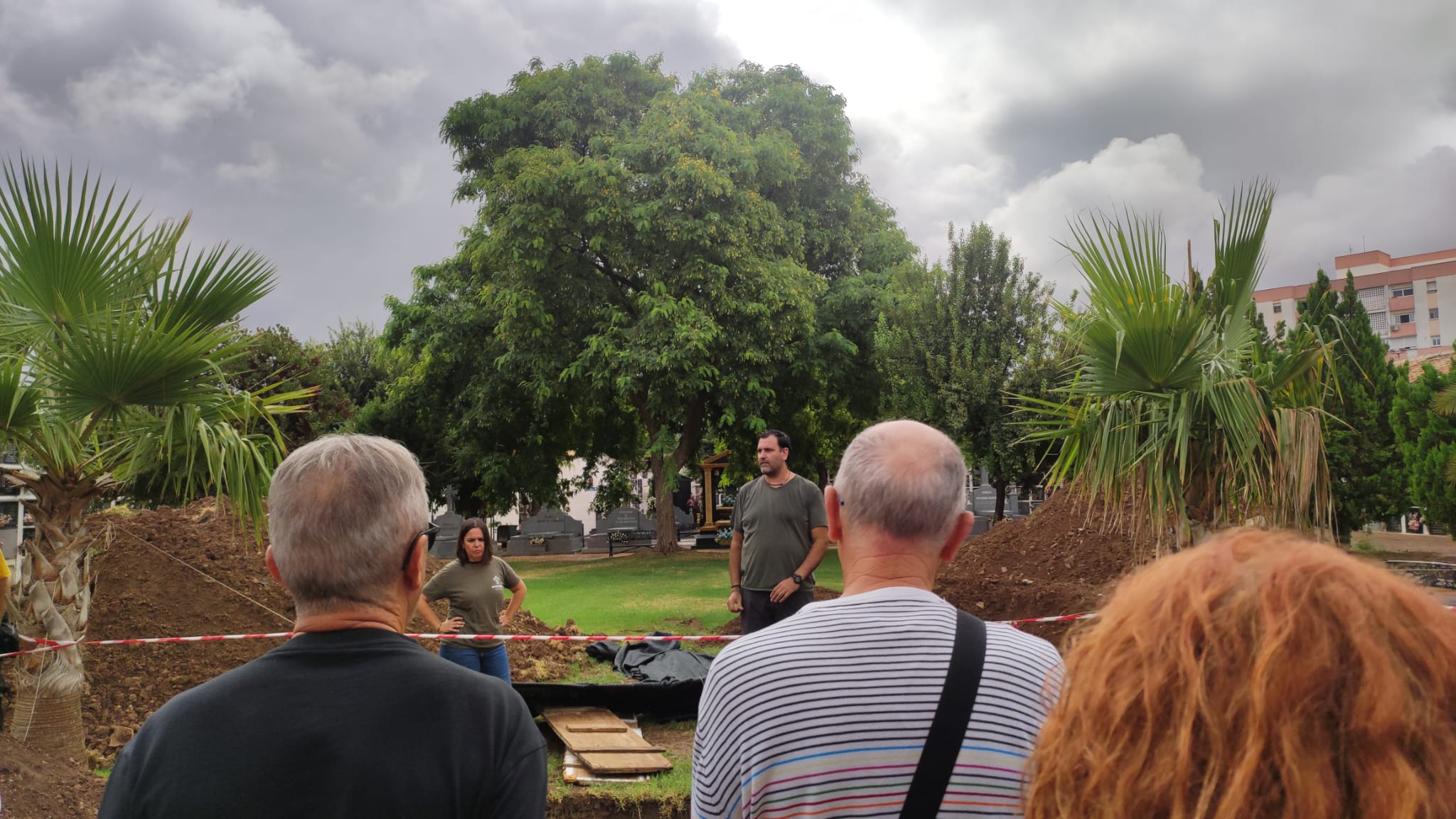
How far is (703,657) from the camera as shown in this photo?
29.4 ft

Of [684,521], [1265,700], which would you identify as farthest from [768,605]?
[684,521]

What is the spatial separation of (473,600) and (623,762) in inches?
56.5

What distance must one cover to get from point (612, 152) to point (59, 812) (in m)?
19.4

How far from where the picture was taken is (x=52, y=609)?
6.09 meters

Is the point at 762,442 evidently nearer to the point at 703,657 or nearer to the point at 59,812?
the point at 703,657

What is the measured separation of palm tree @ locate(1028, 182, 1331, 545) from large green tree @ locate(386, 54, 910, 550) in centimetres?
1501

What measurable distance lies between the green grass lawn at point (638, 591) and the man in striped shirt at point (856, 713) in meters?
10.9

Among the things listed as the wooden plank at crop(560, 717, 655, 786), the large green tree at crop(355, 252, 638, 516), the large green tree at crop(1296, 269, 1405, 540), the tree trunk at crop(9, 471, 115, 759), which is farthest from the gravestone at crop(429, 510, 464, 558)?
the large green tree at crop(1296, 269, 1405, 540)

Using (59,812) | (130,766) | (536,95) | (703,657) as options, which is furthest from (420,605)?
(536,95)

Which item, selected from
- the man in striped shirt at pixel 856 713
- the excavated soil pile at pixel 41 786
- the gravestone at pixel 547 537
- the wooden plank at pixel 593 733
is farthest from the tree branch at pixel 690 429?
the man in striped shirt at pixel 856 713

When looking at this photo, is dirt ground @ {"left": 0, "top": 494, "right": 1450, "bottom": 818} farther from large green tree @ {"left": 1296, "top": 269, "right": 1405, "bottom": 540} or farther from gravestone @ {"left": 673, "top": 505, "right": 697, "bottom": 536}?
gravestone @ {"left": 673, "top": 505, "right": 697, "bottom": 536}

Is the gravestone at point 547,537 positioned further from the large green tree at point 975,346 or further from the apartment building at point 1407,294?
the apartment building at point 1407,294

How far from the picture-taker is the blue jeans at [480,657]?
6.02 metres

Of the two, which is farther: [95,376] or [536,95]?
[536,95]
